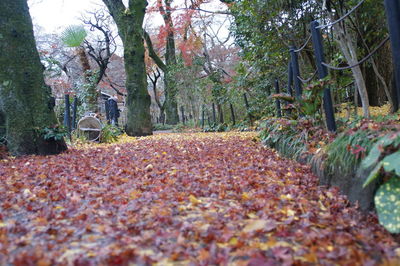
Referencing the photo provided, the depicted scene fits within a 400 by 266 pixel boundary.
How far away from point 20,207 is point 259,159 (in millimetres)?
2578

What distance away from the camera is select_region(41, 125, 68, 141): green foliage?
473 centimetres

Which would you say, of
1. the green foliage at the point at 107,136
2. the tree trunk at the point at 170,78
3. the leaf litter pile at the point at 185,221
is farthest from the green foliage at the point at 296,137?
the tree trunk at the point at 170,78

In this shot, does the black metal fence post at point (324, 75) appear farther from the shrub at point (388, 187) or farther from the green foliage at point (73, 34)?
the green foliage at point (73, 34)

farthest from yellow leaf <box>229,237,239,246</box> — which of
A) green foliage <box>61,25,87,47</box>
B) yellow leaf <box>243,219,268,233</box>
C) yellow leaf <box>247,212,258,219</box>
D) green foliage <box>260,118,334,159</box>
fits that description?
green foliage <box>61,25,87,47</box>

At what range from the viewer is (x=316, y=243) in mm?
1479

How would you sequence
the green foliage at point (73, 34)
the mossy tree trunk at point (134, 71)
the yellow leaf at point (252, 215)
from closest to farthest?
the yellow leaf at point (252, 215) → the green foliage at point (73, 34) → the mossy tree trunk at point (134, 71)

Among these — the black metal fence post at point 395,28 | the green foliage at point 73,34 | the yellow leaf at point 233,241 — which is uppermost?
the green foliage at point 73,34

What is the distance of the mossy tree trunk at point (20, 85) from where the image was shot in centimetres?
454

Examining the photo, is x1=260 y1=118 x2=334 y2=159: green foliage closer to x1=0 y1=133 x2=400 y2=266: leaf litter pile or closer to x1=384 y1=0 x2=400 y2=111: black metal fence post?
x1=0 y1=133 x2=400 y2=266: leaf litter pile

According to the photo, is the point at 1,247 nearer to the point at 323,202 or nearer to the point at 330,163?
the point at 323,202

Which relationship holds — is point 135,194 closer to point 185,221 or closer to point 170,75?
point 185,221

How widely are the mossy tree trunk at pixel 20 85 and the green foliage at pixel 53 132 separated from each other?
52mm

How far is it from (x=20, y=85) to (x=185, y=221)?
3978mm

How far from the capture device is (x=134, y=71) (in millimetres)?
9086
